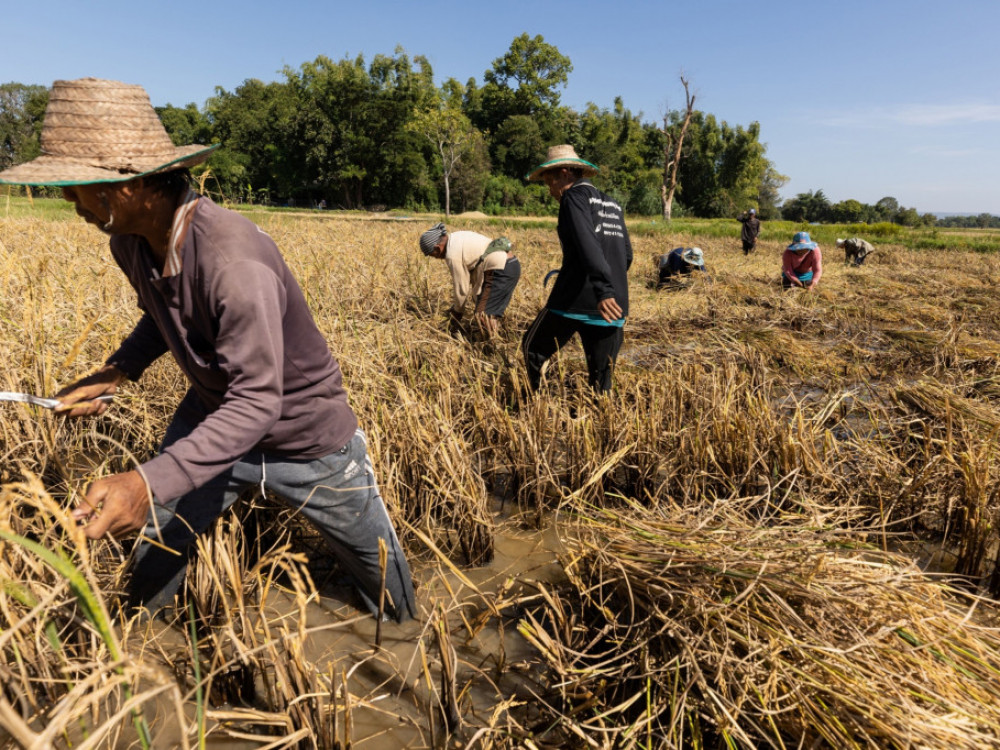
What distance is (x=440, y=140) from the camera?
33000 millimetres

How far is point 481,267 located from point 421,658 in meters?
3.37

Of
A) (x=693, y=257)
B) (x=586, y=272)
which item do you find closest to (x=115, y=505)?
(x=586, y=272)

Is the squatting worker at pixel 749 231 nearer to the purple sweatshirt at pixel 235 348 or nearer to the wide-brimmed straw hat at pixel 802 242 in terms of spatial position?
the wide-brimmed straw hat at pixel 802 242

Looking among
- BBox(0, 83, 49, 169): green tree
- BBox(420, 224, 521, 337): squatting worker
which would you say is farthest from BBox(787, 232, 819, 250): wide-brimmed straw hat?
BBox(0, 83, 49, 169): green tree

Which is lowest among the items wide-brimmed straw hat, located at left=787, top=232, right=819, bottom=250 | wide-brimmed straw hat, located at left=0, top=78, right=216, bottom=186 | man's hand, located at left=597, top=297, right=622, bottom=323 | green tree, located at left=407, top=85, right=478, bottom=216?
man's hand, located at left=597, top=297, right=622, bottom=323

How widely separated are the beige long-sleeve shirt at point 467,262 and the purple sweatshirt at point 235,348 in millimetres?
3075

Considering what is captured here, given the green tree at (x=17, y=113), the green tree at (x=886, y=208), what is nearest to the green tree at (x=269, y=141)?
the green tree at (x=17, y=113)

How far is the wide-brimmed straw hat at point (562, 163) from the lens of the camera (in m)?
3.21

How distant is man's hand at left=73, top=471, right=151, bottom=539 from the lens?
1.17m

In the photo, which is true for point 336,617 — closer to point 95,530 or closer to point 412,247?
point 95,530

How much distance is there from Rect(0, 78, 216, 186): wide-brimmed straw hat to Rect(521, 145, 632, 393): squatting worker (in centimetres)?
206

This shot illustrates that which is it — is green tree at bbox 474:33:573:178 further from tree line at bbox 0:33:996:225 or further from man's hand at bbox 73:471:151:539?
man's hand at bbox 73:471:151:539

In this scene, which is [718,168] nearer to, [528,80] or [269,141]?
[528,80]

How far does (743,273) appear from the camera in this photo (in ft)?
30.7
